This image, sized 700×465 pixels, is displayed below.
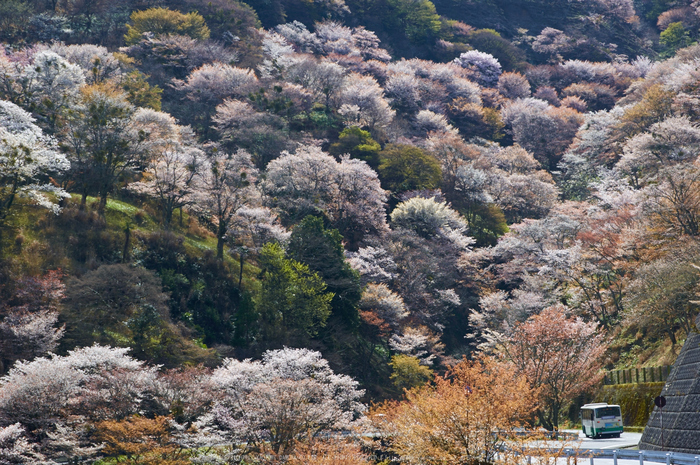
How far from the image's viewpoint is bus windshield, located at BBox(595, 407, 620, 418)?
25.8 meters

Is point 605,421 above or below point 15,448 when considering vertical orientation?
above

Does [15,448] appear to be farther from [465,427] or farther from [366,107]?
[366,107]

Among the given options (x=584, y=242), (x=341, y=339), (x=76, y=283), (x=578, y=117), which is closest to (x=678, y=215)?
(x=584, y=242)

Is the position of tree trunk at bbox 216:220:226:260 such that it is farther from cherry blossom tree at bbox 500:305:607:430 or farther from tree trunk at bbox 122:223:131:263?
cherry blossom tree at bbox 500:305:607:430

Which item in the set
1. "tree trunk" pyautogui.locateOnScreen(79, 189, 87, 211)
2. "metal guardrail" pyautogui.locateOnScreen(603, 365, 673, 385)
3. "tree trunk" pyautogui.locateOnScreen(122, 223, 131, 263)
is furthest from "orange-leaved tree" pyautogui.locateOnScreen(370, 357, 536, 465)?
"tree trunk" pyautogui.locateOnScreen(79, 189, 87, 211)

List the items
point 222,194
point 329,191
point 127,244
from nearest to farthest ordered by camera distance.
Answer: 1. point 127,244
2. point 222,194
3. point 329,191

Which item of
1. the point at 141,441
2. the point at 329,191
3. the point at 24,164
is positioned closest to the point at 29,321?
the point at 141,441

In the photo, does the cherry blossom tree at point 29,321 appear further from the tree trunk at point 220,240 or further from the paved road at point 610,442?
the paved road at point 610,442

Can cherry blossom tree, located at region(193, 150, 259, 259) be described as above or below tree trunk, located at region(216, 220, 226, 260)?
above

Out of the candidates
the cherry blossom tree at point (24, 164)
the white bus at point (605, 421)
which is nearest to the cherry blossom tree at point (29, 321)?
the cherry blossom tree at point (24, 164)

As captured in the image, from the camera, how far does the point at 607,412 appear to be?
25859mm

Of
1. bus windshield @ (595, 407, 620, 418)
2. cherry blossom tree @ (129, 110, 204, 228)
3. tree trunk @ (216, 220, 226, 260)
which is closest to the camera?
bus windshield @ (595, 407, 620, 418)

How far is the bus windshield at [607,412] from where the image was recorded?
25.8 meters

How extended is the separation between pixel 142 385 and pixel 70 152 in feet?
76.1
